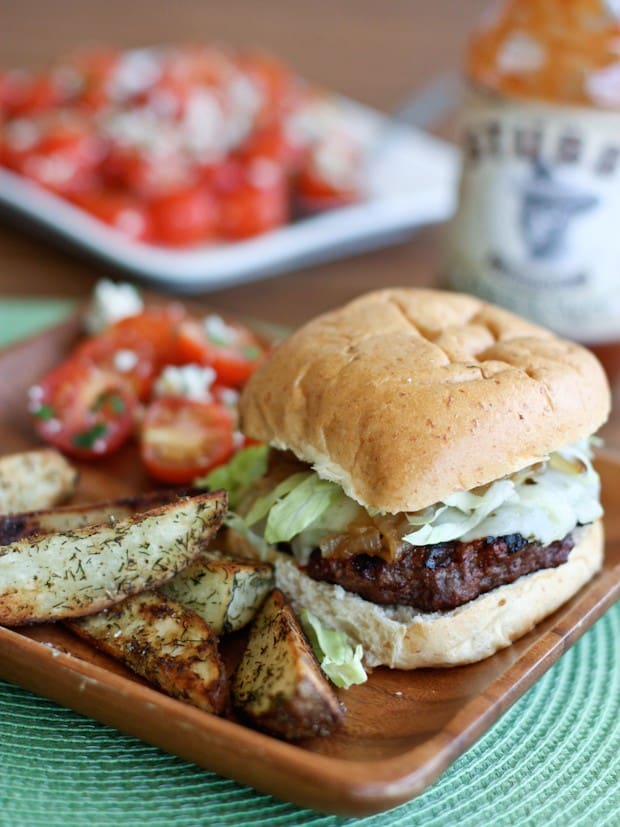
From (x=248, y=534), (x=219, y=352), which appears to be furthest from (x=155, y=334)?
(x=248, y=534)

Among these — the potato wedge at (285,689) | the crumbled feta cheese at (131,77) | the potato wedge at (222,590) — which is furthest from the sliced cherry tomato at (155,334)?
the crumbled feta cheese at (131,77)

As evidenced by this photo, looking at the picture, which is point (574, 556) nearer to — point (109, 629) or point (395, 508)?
point (395, 508)

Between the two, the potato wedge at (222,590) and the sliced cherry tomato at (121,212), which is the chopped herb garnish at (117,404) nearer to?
the potato wedge at (222,590)

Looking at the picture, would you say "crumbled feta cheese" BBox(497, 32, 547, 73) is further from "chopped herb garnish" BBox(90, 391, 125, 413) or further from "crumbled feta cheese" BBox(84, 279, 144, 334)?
"chopped herb garnish" BBox(90, 391, 125, 413)

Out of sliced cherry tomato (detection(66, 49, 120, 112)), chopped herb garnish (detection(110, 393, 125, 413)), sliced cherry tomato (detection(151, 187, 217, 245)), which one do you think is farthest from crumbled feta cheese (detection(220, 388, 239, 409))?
sliced cherry tomato (detection(66, 49, 120, 112))

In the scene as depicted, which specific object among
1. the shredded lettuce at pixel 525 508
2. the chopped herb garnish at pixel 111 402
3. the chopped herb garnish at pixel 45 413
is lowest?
the chopped herb garnish at pixel 45 413

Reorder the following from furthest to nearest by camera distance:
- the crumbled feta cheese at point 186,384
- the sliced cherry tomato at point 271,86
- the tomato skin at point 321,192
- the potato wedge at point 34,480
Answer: the sliced cherry tomato at point 271,86, the tomato skin at point 321,192, the crumbled feta cheese at point 186,384, the potato wedge at point 34,480

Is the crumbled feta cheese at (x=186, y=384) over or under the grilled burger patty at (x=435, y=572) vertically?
under

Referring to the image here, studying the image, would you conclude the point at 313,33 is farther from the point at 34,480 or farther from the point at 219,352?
the point at 34,480

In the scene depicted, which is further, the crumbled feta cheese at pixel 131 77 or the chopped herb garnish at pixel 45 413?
the crumbled feta cheese at pixel 131 77
